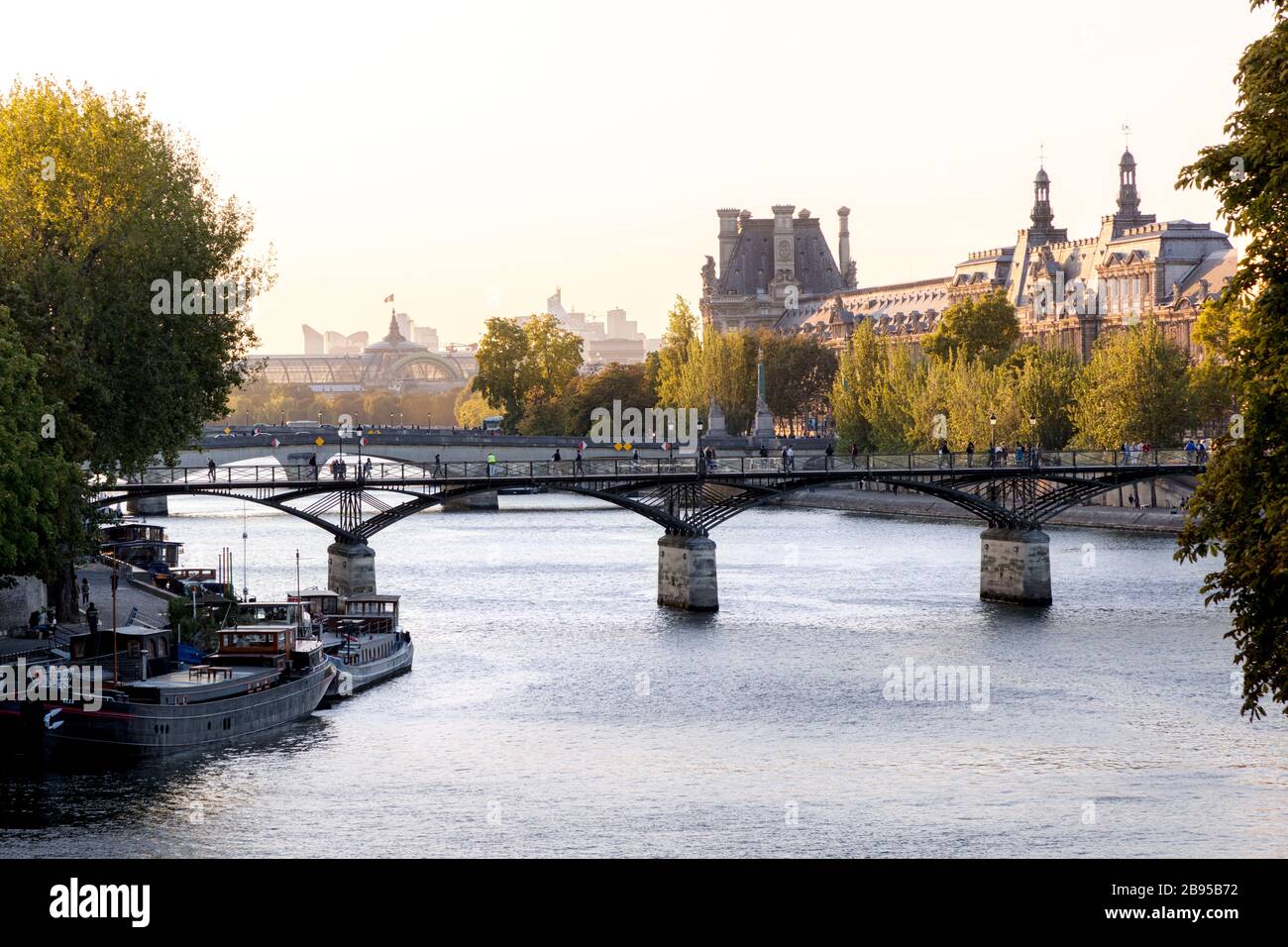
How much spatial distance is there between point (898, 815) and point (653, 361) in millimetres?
152559

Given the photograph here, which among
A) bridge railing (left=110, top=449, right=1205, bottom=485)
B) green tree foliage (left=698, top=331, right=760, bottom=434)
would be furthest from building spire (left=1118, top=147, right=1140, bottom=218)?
bridge railing (left=110, top=449, right=1205, bottom=485)

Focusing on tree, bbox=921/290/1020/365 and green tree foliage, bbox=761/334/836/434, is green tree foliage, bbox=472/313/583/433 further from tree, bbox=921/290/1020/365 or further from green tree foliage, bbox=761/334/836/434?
tree, bbox=921/290/1020/365

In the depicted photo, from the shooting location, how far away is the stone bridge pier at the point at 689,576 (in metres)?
73.4

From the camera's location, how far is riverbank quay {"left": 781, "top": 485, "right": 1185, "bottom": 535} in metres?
109

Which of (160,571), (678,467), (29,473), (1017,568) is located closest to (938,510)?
(1017,568)

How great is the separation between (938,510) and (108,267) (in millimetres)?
80342

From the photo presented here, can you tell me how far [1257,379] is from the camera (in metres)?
27.2

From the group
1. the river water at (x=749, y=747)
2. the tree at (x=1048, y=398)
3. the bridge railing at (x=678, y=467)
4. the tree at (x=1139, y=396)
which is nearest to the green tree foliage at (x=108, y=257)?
the river water at (x=749, y=747)

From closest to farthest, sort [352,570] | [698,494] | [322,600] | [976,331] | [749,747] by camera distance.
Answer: [749,747] → [322,600] → [352,570] → [698,494] → [976,331]

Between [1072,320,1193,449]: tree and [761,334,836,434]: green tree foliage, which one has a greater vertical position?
[761,334,836,434]: green tree foliage

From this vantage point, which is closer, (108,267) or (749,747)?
(749,747)

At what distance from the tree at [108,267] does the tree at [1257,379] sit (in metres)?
34.9

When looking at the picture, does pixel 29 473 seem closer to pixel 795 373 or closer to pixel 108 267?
pixel 108 267

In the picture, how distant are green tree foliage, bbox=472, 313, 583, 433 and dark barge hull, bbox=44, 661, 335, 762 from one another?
129 m
